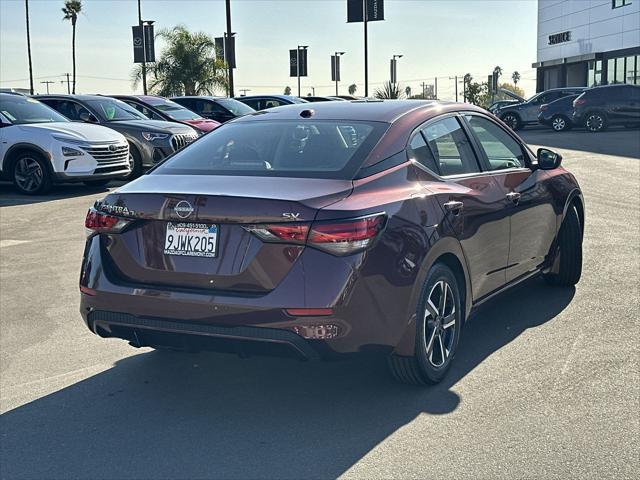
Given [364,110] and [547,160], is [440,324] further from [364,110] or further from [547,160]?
[547,160]

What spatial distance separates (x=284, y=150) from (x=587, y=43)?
175 feet

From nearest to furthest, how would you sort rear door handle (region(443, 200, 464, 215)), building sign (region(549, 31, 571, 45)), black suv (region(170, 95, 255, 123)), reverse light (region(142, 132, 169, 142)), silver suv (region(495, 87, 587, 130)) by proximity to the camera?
rear door handle (region(443, 200, 464, 215)) → reverse light (region(142, 132, 169, 142)) → black suv (region(170, 95, 255, 123)) → silver suv (region(495, 87, 587, 130)) → building sign (region(549, 31, 571, 45))

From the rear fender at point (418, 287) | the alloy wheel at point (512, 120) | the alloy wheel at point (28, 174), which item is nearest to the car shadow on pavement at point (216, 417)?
the rear fender at point (418, 287)

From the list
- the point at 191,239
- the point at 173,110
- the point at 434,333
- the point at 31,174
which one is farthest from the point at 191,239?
the point at 173,110

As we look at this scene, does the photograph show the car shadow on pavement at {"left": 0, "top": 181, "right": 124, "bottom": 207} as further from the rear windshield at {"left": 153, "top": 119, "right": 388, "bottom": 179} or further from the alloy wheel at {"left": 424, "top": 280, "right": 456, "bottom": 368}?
the alloy wheel at {"left": 424, "top": 280, "right": 456, "bottom": 368}

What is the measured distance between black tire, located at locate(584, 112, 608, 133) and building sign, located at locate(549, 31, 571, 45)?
2856 cm

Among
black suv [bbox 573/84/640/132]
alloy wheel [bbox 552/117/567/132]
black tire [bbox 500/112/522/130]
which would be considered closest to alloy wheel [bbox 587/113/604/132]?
black suv [bbox 573/84/640/132]

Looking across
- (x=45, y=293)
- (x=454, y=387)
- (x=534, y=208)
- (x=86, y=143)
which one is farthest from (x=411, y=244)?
(x=86, y=143)

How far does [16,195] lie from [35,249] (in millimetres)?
5529

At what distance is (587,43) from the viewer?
53906mm

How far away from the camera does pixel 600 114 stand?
30.1 m

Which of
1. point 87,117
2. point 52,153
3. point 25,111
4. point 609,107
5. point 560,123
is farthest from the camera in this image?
point 560,123

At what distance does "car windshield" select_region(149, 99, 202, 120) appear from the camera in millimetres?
19594

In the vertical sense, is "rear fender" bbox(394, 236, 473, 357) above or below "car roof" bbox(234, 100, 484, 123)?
below
